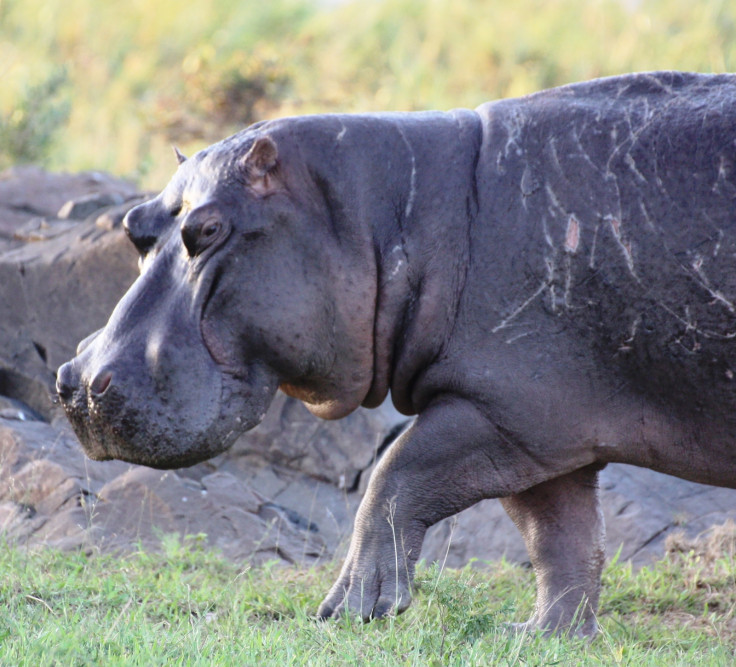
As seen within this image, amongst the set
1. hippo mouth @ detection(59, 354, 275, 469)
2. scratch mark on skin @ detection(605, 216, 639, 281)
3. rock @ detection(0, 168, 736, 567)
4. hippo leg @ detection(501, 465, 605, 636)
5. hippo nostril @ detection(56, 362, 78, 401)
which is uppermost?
scratch mark on skin @ detection(605, 216, 639, 281)

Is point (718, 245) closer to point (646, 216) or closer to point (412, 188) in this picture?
point (646, 216)

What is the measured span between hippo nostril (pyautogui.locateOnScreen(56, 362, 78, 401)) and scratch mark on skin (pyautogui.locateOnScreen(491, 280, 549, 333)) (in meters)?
1.32

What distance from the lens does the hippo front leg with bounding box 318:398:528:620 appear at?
3568 mm

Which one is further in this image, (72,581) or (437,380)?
(72,581)

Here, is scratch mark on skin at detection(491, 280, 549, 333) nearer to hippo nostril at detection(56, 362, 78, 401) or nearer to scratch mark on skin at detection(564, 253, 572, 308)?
scratch mark on skin at detection(564, 253, 572, 308)

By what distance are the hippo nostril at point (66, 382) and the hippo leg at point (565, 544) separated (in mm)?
1591

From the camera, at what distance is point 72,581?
4.17m

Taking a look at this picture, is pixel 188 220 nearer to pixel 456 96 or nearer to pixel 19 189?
pixel 19 189

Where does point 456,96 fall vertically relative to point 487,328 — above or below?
below

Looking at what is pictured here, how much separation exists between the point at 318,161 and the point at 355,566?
4.22 ft

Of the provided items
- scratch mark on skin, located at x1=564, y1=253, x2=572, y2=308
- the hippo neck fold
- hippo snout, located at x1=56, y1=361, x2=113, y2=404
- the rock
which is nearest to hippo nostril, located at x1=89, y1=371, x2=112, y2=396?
hippo snout, located at x1=56, y1=361, x2=113, y2=404

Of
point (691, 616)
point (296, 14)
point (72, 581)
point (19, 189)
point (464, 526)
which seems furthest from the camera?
point (296, 14)

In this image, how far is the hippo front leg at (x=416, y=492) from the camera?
3568mm

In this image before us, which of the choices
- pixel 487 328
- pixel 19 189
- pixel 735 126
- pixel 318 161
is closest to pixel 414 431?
pixel 487 328
